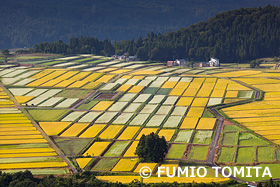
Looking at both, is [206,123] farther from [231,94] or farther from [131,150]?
[231,94]

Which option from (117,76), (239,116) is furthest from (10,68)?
(239,116)

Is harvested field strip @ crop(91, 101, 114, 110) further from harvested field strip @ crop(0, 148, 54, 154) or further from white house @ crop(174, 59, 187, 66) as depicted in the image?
white house @ crop(174, 59, 187, 66)

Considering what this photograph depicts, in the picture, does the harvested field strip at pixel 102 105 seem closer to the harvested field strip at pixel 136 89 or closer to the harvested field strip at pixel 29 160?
the harvested field strip at pixel 136 89

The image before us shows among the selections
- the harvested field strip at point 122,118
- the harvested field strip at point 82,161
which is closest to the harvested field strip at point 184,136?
the harvested field strip at point 122,118

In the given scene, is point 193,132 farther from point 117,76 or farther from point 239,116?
point 117,76

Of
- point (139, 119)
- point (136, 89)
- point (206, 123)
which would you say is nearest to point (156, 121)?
point (139, 119)
